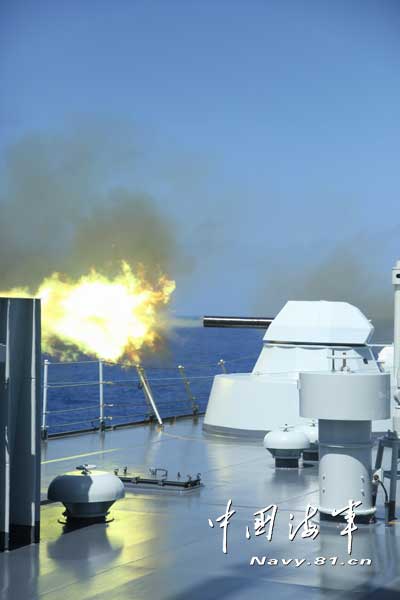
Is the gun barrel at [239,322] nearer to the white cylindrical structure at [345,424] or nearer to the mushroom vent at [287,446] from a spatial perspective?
the mushroom vent at [287,446]

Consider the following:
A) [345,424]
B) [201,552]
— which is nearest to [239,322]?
[345,424]

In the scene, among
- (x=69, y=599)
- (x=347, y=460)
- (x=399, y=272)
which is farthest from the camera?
(x=399, y=272)

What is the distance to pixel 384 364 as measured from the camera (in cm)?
1612

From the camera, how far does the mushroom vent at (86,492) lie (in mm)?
8125

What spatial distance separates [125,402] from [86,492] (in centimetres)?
3747

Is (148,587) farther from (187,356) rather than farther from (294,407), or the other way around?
(187,356)

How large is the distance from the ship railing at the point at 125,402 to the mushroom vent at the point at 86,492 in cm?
222

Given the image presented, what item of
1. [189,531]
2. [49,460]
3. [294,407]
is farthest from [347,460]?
[294,407]

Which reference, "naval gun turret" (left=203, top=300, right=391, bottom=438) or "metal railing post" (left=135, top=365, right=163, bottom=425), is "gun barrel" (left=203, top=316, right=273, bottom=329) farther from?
"metal railing post" (left=135, top=365, right=163, bottom=425)

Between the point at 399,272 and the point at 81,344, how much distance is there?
5.84 meters

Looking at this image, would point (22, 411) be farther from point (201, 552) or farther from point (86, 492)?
point (201, 552)

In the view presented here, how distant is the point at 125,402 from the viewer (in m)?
45.4

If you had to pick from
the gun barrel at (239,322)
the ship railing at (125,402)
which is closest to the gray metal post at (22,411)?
the ship railing at (125,402)

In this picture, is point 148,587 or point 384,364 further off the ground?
point 384,364
